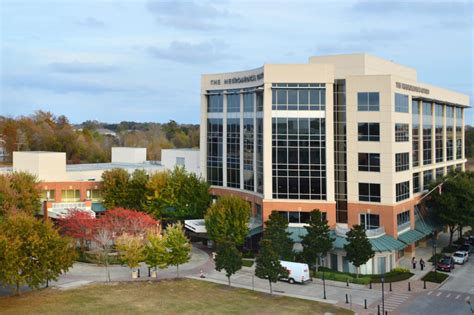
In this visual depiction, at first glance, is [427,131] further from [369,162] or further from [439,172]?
[369,162]

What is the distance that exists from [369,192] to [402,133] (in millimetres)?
8631

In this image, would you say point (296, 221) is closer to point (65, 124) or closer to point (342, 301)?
point (342, 301)

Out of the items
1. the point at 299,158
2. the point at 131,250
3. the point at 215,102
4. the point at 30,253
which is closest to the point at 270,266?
the point at 131,250

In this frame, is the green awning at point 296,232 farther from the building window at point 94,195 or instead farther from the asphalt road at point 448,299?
the building window at point 94,195

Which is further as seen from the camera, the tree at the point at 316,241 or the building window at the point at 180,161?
the building window at the point at 180,161

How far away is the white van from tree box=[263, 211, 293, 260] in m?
2.51

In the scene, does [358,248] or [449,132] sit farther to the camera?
[449,132]

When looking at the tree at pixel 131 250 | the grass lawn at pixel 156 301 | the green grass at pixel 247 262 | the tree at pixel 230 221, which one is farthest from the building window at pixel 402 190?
the tree at pixel 131 250

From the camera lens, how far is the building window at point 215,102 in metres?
76.9

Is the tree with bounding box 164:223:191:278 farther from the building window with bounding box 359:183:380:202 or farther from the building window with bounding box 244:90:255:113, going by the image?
the building window with bounding box 244:90:255:113

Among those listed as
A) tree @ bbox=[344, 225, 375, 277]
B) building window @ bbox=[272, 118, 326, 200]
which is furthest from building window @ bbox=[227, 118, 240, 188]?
tree @ bbox=[344, 225, 375, 277]

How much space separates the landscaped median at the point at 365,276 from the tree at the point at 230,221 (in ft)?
33.8

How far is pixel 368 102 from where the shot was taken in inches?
2484

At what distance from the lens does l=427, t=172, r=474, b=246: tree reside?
6756cm
